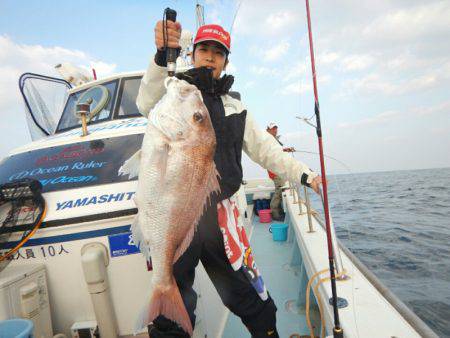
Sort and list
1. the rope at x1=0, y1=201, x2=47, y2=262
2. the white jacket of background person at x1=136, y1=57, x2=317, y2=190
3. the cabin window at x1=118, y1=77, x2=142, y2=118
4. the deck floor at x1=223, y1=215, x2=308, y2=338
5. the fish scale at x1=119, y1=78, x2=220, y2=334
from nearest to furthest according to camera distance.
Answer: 1. the fish scale at x1=119, y1=78, x2=220, y2=334
2. the white jacket of background person at x1=136, y1=57, x2=317, y2=190
3. the rope at x1=0, y1=201, x2=47, y2=262
4. the deck floor at x1=223, y1=215, x2=308, y2=338
5. the cabin window at x1=118, y1=77, x2=142, y2=118

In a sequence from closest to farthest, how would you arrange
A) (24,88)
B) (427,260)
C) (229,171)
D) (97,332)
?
(229,171) < (97,332) < (24,88) < (427,260)

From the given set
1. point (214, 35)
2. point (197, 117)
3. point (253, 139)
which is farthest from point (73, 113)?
point (197, 117)

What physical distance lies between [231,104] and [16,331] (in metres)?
2.19

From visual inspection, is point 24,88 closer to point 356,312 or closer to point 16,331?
point 16,331

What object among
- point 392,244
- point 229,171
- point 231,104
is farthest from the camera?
point 392,244

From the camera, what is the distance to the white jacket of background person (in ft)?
6.18

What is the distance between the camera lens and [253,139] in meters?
2.26

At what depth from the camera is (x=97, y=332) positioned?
2348 millimetres

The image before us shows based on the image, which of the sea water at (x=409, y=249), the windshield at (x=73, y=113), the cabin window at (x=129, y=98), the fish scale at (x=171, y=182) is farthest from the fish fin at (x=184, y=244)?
the windshield at (x=73, y=113)

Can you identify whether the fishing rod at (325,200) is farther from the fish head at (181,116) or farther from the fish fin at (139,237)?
the fish fin at (139,237)

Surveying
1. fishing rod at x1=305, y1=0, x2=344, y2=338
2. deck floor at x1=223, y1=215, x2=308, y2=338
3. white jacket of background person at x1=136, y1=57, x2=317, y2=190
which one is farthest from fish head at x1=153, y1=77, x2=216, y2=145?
deck floor at x1=223, y1=215, x2=308, y2=338

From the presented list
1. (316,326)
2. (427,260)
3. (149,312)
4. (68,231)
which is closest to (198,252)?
(149,312)

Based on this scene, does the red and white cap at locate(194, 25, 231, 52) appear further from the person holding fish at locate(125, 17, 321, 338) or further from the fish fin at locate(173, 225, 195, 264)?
the fish fin at locate(173, 225, 195, 264)

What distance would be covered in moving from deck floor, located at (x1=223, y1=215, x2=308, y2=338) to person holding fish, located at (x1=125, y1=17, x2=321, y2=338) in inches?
55.1
